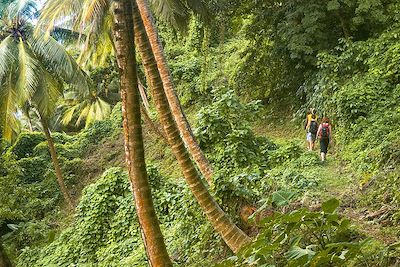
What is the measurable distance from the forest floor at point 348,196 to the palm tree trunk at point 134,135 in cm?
208

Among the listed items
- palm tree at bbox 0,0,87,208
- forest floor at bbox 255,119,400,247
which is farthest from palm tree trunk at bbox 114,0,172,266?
palm tree at bbox 0,0,87,208

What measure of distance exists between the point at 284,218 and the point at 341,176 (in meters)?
5.80

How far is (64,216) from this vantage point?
16.4 meters

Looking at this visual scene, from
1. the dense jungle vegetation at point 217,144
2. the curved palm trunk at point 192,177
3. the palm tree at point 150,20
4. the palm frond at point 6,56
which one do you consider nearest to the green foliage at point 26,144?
the dense jungle vegetation at point 217,144

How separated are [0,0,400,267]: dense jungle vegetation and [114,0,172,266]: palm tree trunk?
12 mm

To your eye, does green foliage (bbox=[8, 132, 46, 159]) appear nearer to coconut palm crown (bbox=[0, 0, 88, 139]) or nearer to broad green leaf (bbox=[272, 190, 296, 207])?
coconut palm crown (bbox=[0, 0, 88, 139])

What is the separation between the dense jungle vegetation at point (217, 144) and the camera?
4.16 metres

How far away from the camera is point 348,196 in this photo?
21.2 ft

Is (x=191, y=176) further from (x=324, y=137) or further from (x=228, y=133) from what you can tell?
(x=324, y=137)

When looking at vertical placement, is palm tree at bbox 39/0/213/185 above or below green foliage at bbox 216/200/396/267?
above

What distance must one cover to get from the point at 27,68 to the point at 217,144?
7485 millimetres

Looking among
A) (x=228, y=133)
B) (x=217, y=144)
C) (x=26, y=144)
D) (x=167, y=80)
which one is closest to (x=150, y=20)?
(x=167, y=80)

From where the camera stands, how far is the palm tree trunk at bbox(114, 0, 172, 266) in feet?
13.5

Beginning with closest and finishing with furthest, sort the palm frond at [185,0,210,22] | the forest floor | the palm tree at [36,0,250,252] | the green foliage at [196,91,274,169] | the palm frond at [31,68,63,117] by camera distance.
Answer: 1. the forest floor
2. the palm tree at [36,0,250,252]
3. the green foliage at [196,91,274,169]
4. the palm frond at [185,0,210,22]
5. the palm frond at [31,68,63,117]
